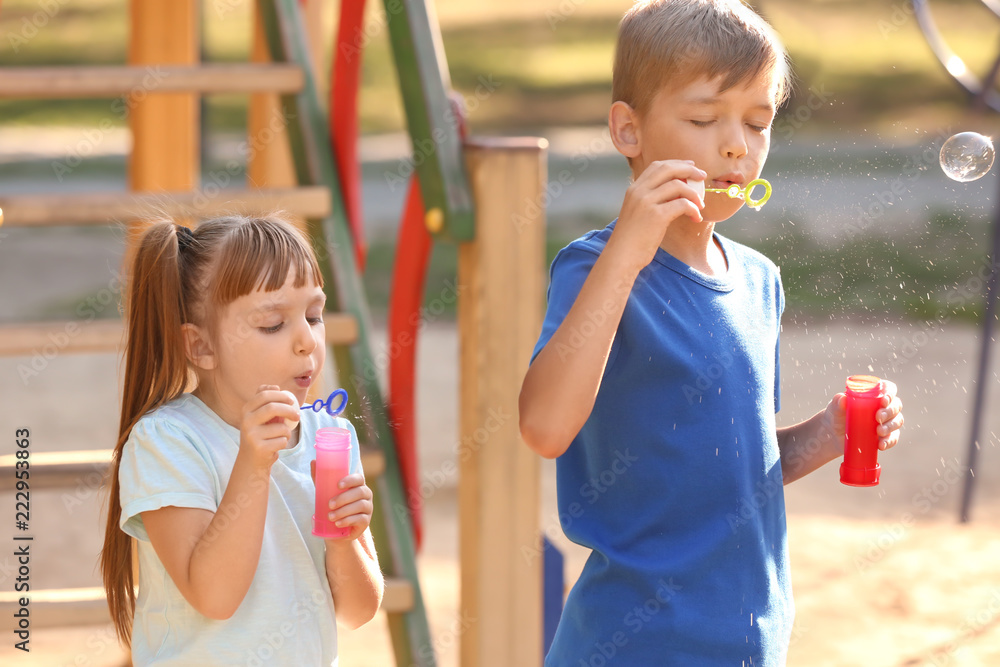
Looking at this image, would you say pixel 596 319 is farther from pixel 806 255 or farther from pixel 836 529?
pixel 836 529

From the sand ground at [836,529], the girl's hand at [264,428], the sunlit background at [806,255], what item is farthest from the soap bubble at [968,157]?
the girl's hand at [264,428]

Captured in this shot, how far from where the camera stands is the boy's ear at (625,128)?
5.13 ft

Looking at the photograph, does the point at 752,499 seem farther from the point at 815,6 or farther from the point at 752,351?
the point at 815,6

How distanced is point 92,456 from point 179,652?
1488 millimetres

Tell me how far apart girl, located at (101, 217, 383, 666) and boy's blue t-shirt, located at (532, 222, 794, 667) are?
1.02 ft

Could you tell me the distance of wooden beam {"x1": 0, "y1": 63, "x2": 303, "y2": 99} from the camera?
2.76 m

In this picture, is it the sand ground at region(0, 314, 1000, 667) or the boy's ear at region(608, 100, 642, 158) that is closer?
the boy's ear at region(608, 100, 642, 158)

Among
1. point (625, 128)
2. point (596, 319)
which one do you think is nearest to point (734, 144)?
point (625, 128)

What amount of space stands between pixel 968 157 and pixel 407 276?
54.1 inches

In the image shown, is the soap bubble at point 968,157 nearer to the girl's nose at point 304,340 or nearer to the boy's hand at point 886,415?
the boy's hand at point 886,415

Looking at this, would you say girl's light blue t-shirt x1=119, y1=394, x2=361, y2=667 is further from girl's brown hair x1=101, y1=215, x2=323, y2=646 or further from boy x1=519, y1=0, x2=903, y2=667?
boy x1=519, y1=0, x2=903, y2=667

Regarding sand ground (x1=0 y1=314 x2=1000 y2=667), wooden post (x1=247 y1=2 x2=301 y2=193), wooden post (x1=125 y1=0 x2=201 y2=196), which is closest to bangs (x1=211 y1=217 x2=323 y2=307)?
sand ground (x1=0 y1=314 x2=1000 y2=667)

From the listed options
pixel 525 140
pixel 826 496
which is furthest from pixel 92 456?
pixel 826 496

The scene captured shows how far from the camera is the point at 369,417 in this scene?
2881mm
